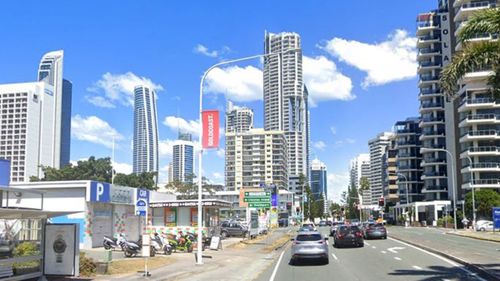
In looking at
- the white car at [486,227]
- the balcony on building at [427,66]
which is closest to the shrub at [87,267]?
the white car at [486,227]

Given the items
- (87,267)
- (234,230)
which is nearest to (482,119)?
(234,230)

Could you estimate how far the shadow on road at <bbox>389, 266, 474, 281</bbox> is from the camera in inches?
730

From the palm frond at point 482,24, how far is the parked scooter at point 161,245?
19.9m

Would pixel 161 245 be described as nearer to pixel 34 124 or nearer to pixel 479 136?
pixel 34 124

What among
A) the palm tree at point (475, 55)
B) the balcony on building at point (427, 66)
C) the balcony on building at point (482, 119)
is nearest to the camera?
the palm tree at point (475, 55)

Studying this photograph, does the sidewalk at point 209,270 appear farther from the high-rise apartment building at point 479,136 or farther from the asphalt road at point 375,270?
the high-rise apartment building at point 479,136

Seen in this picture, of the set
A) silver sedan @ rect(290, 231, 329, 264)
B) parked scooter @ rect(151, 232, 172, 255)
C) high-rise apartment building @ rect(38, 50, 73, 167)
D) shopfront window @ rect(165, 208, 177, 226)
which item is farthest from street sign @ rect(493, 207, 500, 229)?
high-rise apartment building @ rect(38, 50, 73, 167)

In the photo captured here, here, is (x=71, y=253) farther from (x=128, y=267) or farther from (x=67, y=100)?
(x=67, y=100)

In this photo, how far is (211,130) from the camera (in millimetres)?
26641

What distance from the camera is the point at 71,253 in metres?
17.8

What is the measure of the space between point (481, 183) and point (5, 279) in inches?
3529

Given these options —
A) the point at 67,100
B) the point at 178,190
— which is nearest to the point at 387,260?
the point at 67,100

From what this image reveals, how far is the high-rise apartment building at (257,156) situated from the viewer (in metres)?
149

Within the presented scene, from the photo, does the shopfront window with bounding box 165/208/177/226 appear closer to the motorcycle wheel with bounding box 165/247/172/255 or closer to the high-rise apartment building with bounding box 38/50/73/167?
the motorcycle wheel with bounding box 165/247/172/255
